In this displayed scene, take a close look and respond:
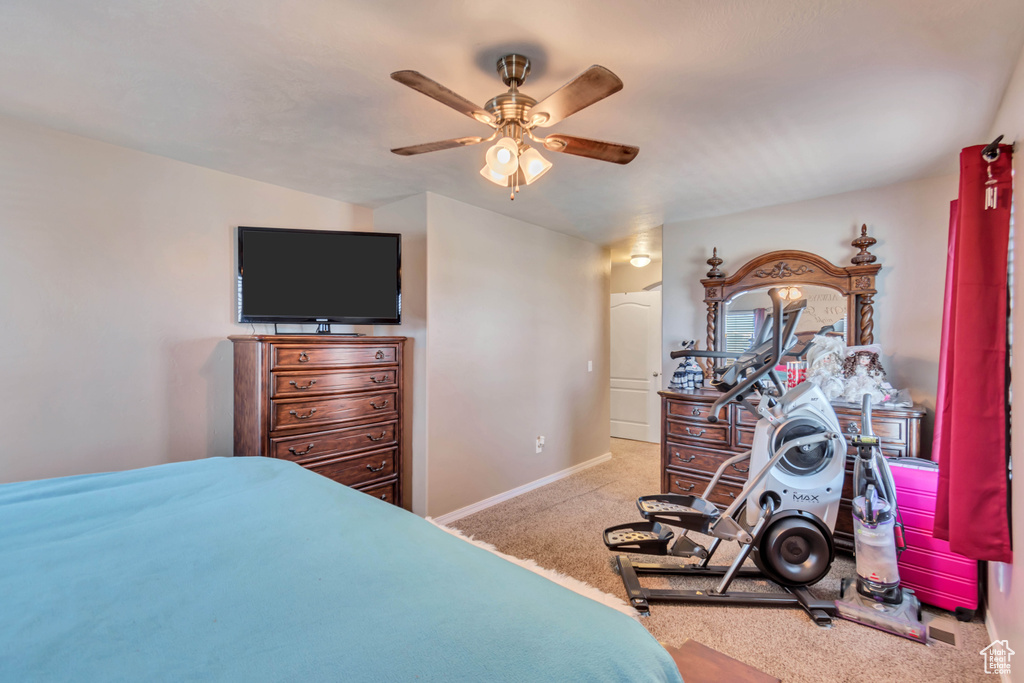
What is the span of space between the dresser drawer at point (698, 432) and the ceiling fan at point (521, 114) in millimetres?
2262

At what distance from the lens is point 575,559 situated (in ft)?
9.02

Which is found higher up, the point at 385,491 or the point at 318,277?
the point at 318,277

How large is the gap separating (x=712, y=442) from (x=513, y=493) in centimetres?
167

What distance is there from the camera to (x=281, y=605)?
81cm

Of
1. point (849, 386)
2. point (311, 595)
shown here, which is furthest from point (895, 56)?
point (311, 595)

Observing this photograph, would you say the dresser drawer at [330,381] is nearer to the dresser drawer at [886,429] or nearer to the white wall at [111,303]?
the white wall at [111,303]

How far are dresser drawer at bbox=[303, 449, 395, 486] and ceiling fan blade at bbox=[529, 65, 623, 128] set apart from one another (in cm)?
226

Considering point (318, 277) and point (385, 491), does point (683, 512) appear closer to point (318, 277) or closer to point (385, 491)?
point (385, 491)

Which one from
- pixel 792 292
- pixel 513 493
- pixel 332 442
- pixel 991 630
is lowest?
pixel 513 493

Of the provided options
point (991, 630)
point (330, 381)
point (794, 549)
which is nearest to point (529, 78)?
point (330, 381)

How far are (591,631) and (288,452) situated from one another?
2.36 m

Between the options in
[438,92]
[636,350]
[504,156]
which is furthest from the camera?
[636,350]

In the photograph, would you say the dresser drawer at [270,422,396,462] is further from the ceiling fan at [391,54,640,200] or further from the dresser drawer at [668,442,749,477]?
the dresser drawer at [668,442,749,477]

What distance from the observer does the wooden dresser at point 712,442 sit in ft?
9.18
